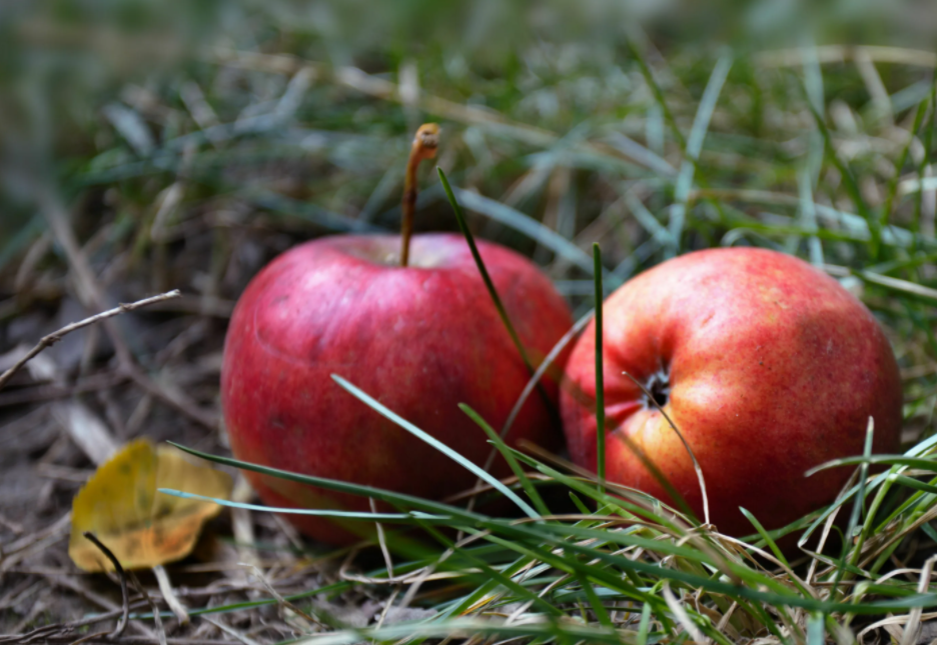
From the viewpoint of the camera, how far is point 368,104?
79.9 inches

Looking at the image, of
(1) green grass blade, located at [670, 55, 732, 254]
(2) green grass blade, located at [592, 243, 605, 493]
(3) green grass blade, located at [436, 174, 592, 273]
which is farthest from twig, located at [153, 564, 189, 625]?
(1) green grass blade, located at [670, 55, 732, 254]

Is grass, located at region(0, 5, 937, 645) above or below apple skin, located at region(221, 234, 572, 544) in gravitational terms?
above

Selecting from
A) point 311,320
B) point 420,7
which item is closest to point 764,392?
point 311,320

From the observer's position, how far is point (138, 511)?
3.15ft

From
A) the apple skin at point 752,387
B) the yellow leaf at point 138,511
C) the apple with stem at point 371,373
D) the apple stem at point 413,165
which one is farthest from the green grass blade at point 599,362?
the yellow leaf at point 138,511

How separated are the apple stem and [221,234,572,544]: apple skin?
8 centimetres

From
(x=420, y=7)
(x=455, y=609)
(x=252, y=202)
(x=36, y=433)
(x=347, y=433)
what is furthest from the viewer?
(x=420, y=7)

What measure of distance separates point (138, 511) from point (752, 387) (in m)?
0.83

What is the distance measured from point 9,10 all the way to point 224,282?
1182 mm

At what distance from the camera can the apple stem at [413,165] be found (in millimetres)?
905

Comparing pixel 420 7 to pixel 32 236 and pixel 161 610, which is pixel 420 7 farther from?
pixel 161 610

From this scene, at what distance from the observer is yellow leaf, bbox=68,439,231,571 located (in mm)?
Result: 912

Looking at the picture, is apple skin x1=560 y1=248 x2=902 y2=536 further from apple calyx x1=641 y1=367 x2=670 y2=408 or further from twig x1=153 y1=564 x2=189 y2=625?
twig x1=153 y1=564 x2=189 y2=625

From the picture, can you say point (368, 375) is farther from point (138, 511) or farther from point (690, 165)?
point (690, 165)
